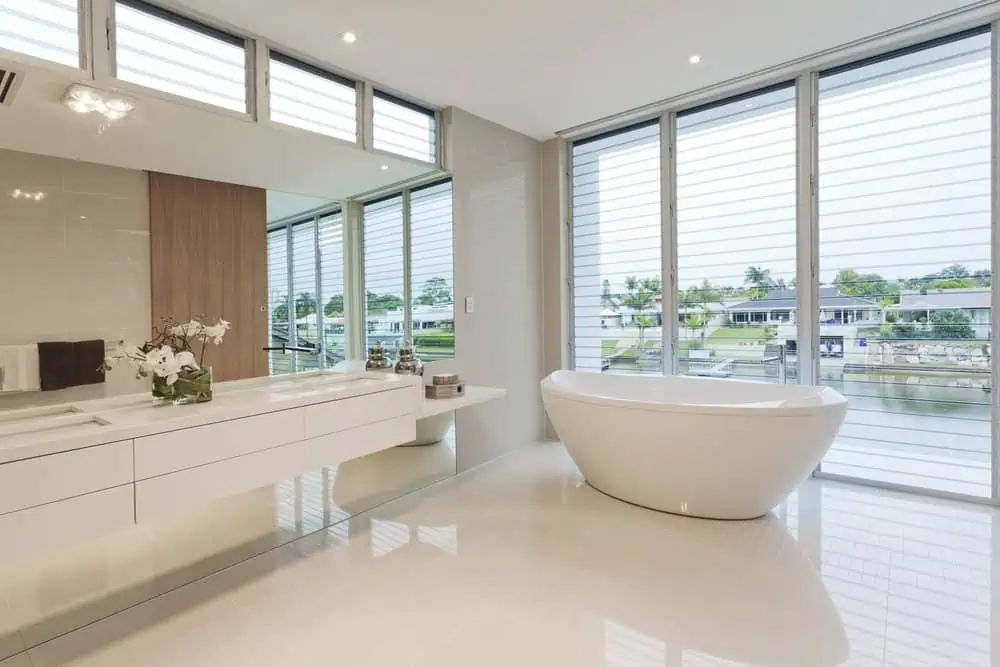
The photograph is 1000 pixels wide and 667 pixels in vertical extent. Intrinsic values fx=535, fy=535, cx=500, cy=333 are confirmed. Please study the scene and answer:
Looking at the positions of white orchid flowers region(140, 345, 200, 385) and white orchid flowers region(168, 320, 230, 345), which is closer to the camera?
white orchid flowers region(140, 345, 200, 385)

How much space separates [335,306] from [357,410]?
75cm

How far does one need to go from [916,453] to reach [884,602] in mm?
1538

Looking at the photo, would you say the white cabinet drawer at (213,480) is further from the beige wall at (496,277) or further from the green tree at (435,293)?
the beige wall at (496,277)

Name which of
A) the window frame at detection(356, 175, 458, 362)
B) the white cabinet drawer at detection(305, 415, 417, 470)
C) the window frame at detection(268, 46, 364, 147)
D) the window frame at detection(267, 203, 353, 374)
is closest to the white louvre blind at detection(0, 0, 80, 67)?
the window frame at detection(268, 46, 364, 147)

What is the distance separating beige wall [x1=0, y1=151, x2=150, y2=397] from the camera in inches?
76.5

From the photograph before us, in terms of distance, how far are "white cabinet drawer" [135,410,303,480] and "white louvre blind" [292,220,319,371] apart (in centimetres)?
67

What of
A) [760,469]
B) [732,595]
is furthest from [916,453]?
[732,595]

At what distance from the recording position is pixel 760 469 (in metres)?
2.59

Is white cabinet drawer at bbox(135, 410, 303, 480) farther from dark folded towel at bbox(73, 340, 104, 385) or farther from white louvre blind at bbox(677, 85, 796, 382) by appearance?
white louvre blind at bbox(677, 85, 796, 382)

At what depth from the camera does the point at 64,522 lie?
1.62 metres

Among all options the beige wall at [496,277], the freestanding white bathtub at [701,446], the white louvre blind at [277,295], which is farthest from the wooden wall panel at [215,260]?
the freestanding white bathtub at [701,446]

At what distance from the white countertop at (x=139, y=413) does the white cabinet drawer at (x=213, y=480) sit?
171mm

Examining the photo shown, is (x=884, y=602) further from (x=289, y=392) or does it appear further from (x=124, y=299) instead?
(x=124, y=299)

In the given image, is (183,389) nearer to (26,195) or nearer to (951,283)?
(26,195)
